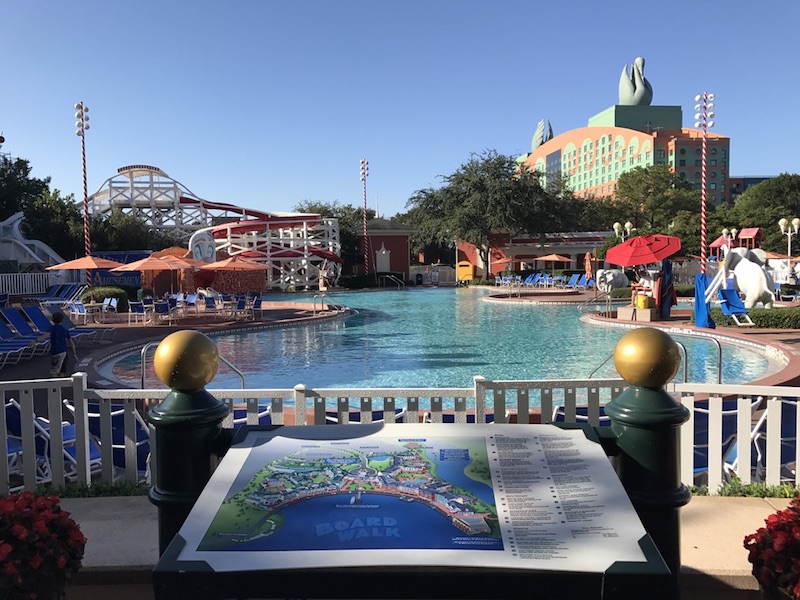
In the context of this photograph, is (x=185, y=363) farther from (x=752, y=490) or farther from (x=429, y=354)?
(x=429, y=354)

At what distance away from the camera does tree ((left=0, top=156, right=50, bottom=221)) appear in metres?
34.5

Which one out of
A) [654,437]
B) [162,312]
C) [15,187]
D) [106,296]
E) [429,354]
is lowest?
[429,354]

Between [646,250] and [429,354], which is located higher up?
[646,250]

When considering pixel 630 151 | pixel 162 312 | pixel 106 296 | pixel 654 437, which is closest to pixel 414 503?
pixel 654 437

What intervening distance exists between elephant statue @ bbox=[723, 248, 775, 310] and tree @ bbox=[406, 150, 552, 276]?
2525cm

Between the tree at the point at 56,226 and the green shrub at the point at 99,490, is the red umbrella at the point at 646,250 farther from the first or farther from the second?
the tree at the point at 56,226

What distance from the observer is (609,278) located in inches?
800

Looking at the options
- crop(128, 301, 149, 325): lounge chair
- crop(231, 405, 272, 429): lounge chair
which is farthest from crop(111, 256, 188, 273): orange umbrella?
crop(231, 405, 272, 429): lounge chair

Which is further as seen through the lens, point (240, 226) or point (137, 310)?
point (240, 226)

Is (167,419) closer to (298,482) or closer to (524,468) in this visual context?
(298,482)

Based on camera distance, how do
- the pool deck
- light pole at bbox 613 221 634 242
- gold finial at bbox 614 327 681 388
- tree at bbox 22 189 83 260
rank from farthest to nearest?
tree at bbox 22 189 83 260, light pole at bbox 613 221 634 242, the pool deck, gold finial at bbox 614 327 681 388

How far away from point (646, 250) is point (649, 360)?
46.3 feet

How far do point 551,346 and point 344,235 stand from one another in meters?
30.7

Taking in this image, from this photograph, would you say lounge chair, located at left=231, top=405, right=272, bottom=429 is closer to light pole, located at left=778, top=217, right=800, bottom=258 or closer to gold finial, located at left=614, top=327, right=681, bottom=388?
gold finial, located at left=614, top=327, right=681, bottom=388
